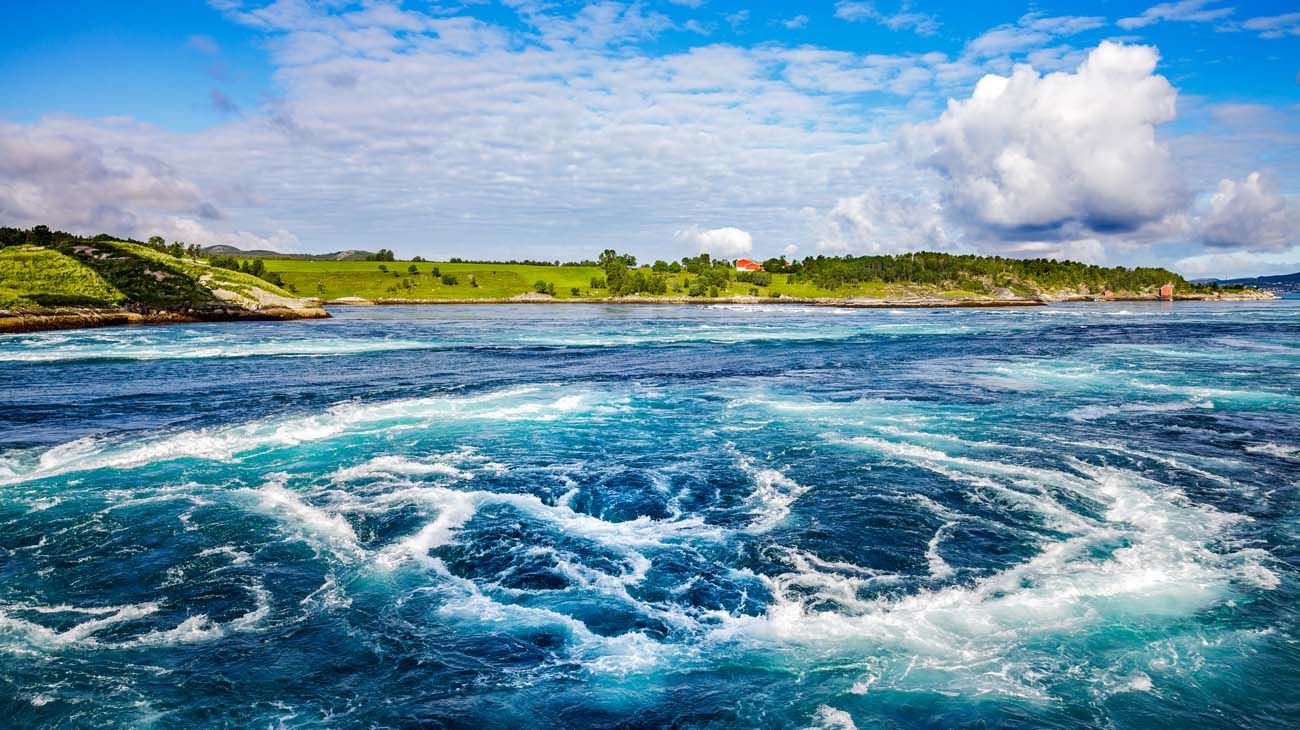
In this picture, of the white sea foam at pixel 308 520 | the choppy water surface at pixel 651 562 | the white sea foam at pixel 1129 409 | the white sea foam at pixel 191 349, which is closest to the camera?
the choppy water surface at pixel 651 562

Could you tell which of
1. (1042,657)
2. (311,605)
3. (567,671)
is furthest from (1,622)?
(1042,657)

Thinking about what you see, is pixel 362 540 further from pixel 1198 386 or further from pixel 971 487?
pixel 1198 386

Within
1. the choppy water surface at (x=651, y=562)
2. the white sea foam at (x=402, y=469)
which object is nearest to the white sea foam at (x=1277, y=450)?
the choppy water surface at (x=651, y=562)

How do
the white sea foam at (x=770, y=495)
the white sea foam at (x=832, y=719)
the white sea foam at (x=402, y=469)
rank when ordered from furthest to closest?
the white sea foam at (x=402, y=469) → the white sea foam at (x=770, y=495) → the white sea foam at (x=832, y=719)

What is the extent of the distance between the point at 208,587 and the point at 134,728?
512 cm

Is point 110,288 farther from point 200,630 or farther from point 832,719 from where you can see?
point 832,719

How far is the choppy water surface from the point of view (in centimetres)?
1157

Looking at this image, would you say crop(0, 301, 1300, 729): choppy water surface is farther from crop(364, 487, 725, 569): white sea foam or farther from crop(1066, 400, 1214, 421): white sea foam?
crop(1066, 400, 1214, 421): white sea foam

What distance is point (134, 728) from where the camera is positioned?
10.7 m

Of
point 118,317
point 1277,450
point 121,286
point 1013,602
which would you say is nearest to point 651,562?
point 1013,602

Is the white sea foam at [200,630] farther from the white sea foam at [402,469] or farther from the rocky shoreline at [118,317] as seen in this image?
the rocky shoreline at [118,317]

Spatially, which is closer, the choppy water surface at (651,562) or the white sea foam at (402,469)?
the choppy water surface at (651,562)

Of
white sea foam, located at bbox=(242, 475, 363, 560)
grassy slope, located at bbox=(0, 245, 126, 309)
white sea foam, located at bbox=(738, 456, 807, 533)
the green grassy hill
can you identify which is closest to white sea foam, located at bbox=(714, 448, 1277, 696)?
white sea foam, located at bbox=(738, 456, 807, 533)

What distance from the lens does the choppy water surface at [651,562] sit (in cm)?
1157
